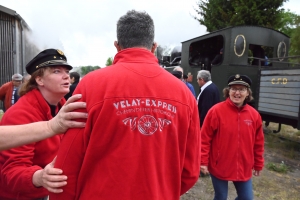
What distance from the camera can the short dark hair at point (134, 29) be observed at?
134cm

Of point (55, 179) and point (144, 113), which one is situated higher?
point (144, 113)

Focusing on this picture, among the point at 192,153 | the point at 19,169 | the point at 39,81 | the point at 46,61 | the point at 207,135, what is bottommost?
the point at 207,135

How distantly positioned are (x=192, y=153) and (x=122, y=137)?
49 cm

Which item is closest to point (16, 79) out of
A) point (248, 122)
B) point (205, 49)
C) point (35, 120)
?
point (35, 120)

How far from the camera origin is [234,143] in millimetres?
2881

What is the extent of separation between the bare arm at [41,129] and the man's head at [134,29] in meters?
0.40

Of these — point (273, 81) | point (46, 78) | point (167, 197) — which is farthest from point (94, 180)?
point (273, 81)

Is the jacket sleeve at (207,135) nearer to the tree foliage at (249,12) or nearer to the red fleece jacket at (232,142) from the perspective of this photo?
the red fleece jacket at (232,142)

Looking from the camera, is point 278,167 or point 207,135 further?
point 278,167

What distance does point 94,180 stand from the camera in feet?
3.98

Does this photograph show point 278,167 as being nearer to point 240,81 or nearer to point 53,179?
point 240,81

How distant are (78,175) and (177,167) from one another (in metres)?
0.51

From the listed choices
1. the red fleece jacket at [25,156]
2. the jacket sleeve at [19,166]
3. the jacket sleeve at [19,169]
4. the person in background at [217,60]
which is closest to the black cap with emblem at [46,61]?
the red fleece jacket at [25,156]

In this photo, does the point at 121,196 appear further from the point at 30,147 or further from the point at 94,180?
the point at 30,147
